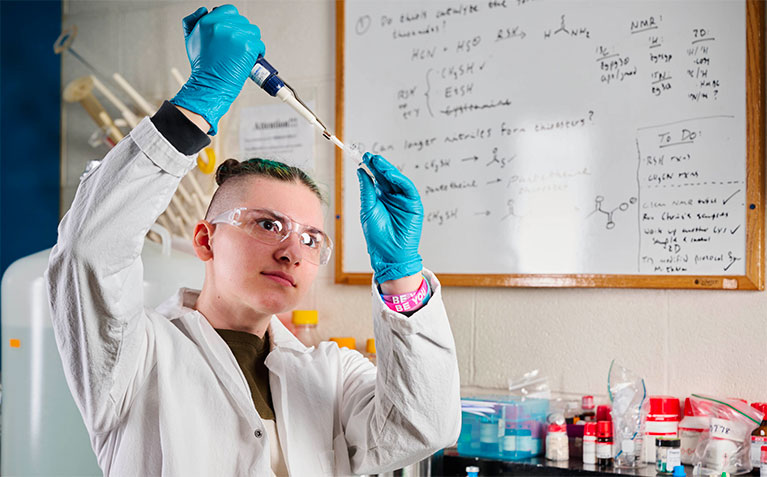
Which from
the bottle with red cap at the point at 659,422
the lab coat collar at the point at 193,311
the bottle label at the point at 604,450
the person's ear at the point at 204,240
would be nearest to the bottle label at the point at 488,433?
the bottle label at the point at 604,450

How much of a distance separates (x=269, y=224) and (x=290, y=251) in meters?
0.06

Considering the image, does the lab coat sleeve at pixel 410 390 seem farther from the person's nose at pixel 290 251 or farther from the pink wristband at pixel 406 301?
the person's nose at pixel 290 251

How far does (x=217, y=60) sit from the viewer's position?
1.20 m

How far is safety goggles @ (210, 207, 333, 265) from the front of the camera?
4.56ft

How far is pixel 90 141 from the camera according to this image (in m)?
2.83

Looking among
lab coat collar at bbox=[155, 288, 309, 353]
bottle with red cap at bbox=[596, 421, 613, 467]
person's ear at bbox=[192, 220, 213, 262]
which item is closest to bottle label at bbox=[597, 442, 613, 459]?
bottle with red cap at bbox=[596, 421, 613, 467]

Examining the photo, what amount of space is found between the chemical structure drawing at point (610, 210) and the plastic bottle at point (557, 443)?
54cm

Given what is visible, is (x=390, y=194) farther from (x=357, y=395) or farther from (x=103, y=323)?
(x=103, y=323)

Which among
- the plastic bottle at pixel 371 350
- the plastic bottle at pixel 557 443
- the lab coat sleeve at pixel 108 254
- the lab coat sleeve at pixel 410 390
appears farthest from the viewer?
the plastic bottle at pixel 371 350

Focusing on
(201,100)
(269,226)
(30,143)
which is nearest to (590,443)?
(269,226)

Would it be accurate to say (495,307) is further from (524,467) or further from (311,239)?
(311,239)

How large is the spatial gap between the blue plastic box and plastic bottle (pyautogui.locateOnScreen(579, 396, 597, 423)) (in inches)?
3.9

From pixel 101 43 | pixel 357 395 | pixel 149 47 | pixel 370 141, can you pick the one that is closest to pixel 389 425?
pixel 357 395

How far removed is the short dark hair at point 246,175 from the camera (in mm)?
1469
